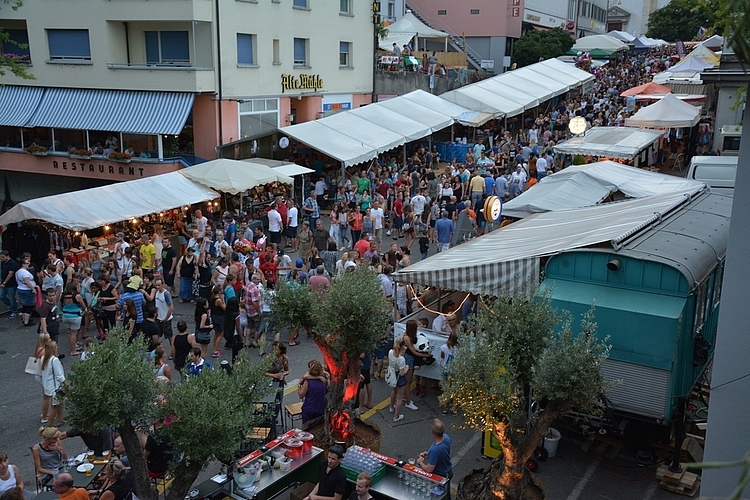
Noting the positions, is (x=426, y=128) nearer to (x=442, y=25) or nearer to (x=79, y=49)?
(x=79, y=49)

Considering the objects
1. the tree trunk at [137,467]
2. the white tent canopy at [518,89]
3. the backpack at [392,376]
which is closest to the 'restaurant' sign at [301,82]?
the white tent canopy at [518,89]

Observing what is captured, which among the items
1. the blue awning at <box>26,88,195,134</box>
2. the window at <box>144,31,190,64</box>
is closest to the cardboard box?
the blue awning at <box>26,88,195,134</box>

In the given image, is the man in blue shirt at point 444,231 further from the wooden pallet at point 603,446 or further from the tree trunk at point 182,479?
the tree trunk at point 182,479

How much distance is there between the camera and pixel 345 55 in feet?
110

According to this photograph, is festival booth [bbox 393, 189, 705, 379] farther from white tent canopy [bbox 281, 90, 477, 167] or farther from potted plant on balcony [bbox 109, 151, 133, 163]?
potted plant on balcony [bbox 109, 151, 133, 163]

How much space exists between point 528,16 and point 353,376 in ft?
186

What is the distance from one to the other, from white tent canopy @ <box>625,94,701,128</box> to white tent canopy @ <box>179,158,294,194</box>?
13.9 meters

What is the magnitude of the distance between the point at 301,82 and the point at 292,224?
12.4 metres

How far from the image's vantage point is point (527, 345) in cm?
789

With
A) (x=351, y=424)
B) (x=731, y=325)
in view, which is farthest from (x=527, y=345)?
(x=351, y=424)

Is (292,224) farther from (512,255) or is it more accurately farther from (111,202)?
(512,255)

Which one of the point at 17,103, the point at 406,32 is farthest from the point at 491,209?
the point at 406,32

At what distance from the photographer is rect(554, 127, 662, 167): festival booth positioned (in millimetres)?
21609

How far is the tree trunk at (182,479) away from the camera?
6.88 metres
